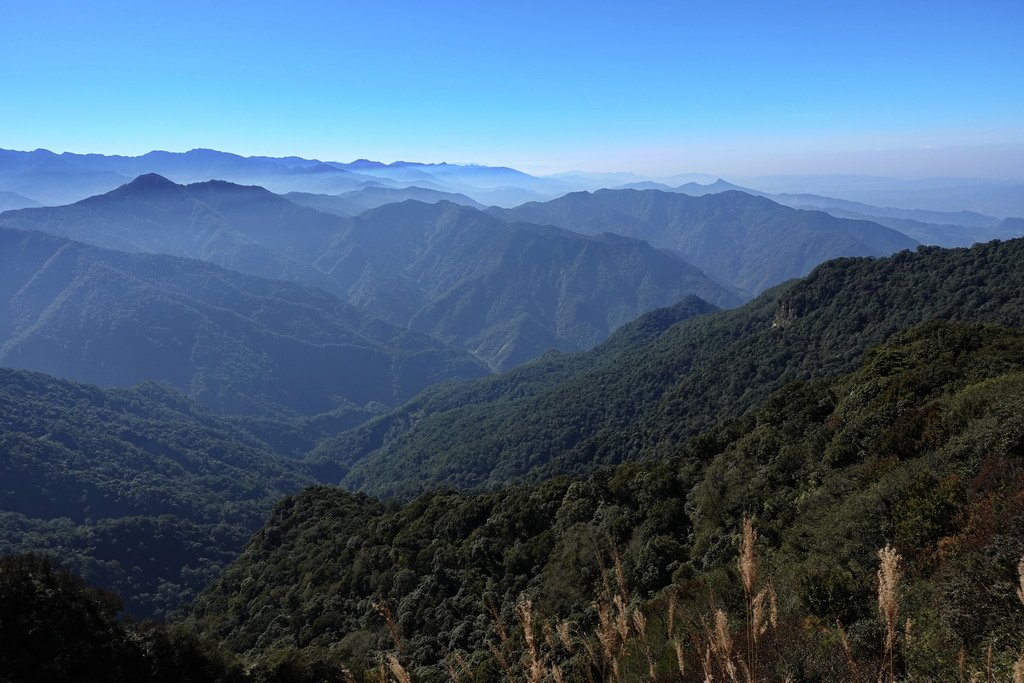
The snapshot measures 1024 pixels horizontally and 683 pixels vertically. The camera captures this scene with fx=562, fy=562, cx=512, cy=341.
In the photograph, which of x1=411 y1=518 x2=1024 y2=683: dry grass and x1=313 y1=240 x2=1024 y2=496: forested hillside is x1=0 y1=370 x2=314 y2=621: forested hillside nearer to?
x1=313 y1=240 x2=1024 y2=496: forested hillside

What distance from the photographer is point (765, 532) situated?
1931 cm

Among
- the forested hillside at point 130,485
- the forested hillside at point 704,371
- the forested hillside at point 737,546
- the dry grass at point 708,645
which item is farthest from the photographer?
the forested hillside at point 130,485

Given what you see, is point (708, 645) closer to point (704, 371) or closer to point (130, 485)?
point (704, 371)

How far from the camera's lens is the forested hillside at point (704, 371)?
8150cm

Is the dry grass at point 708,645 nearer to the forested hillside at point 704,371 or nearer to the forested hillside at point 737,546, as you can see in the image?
the forested hillside at point 737,546

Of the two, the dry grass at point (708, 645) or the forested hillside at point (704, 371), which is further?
the forested hillside at point (704, 371)

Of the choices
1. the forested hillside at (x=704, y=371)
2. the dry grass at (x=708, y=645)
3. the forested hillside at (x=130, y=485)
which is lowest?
the forested hillside at (x=130, y=485)

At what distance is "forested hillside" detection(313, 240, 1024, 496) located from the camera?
81.5m

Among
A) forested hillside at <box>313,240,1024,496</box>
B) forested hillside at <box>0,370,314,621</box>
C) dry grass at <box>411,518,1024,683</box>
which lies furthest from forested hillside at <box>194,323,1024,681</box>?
forested hillside at <box>0,370,314,621</box>

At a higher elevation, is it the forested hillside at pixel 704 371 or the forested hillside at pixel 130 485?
the forested hillside at pixel 704 371

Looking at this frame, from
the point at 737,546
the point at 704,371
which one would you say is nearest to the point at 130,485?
the point at 704,371

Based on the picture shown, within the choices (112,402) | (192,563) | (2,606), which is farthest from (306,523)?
(112,402)

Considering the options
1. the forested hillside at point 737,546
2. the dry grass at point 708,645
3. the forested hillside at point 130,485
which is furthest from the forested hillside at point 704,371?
Answer: the dry grass at point 708,645

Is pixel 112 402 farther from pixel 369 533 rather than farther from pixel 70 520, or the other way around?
pixel 369 533
